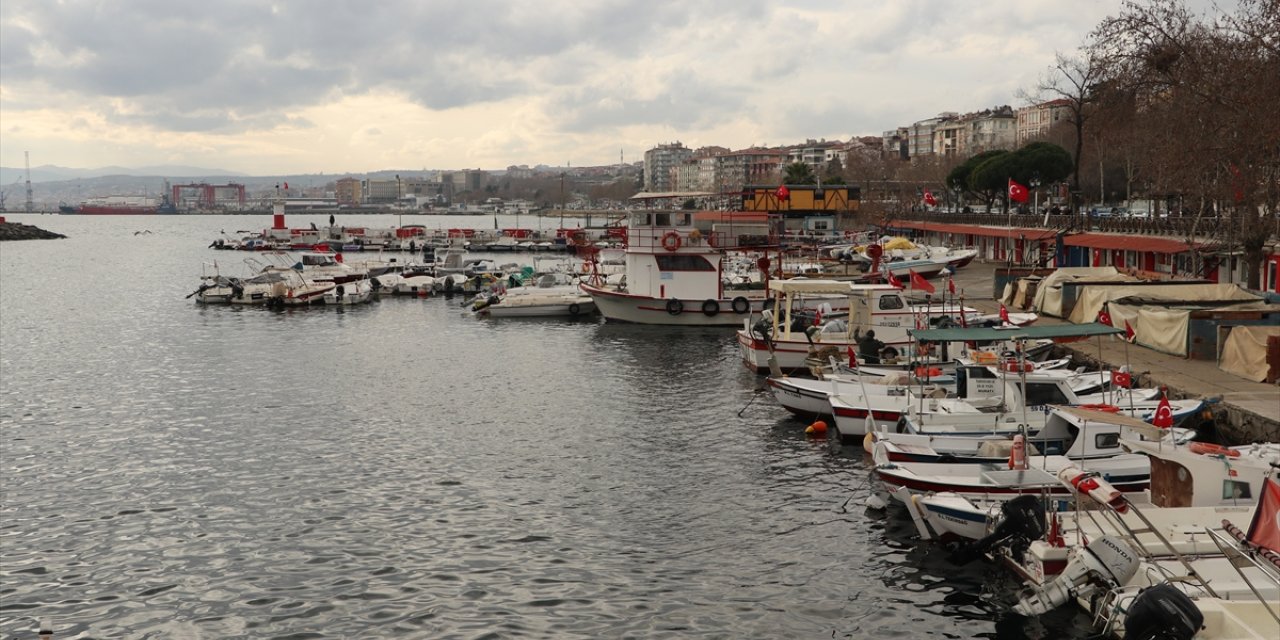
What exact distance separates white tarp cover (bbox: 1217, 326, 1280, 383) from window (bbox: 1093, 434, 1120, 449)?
28.7 feet

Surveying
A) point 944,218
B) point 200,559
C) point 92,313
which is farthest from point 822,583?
point 944,218

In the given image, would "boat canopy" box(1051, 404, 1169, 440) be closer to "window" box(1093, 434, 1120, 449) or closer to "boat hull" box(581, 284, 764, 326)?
"window" box(1093, 434, 1120, 449)

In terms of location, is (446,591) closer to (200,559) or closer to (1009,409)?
(200,559)

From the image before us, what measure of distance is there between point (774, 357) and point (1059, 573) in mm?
18270

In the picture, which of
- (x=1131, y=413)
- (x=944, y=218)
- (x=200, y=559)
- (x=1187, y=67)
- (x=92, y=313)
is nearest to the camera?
(x=200, y=559)

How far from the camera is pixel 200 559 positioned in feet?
62.2

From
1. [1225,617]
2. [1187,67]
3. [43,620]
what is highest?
[1187,67]

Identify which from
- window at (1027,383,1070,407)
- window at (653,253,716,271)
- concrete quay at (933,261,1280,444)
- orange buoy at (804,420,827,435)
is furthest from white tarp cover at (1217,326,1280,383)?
window at (653,253,716,271)

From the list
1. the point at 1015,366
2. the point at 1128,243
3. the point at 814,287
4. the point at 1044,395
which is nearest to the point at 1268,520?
the point at 1044,395

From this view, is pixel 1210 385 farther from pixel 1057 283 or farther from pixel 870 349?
pixel 1057 283

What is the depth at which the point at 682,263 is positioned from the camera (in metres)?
50.2

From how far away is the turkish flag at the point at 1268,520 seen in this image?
14.2 m

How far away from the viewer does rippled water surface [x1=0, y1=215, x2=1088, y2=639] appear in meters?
16.7

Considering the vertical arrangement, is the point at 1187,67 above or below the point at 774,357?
above
